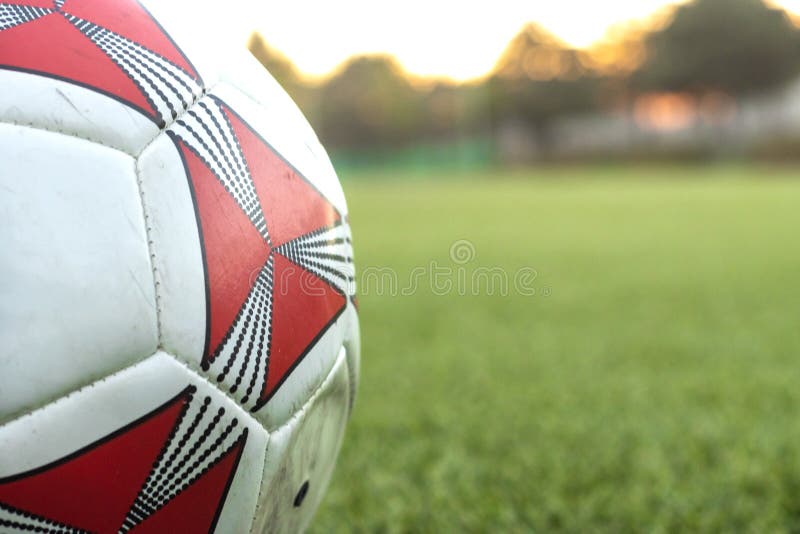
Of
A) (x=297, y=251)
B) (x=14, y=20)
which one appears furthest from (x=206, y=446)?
(x=14, y=20)

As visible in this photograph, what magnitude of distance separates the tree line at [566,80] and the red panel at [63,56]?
3175cm

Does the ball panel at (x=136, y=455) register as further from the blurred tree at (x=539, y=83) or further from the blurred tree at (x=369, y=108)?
the blurred tree at (x=369, y=108)

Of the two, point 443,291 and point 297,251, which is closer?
point 297,251

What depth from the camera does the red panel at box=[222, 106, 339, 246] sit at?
99 centimetres

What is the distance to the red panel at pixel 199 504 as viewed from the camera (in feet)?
2.94

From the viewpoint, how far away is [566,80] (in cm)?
3909

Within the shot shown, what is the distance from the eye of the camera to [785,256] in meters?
5.43

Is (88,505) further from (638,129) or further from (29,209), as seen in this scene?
(638,129)

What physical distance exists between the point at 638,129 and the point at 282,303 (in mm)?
39596

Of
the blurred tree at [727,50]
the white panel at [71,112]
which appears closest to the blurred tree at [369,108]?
the blurred tree at [727,50]

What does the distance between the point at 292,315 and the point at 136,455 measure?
0.24 meters

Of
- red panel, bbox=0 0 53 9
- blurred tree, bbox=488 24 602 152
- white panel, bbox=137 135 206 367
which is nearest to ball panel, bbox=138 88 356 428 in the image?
white panel, bbox=137 135 206 367

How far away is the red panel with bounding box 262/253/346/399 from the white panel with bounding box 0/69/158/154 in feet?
0.72

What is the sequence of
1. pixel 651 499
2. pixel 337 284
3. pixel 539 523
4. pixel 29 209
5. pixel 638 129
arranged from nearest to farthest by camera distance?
1. pixel 29 209
2. pixel 337 284
3. pixel 539 523
4. pixel 651 499
5. pixel 638 129
